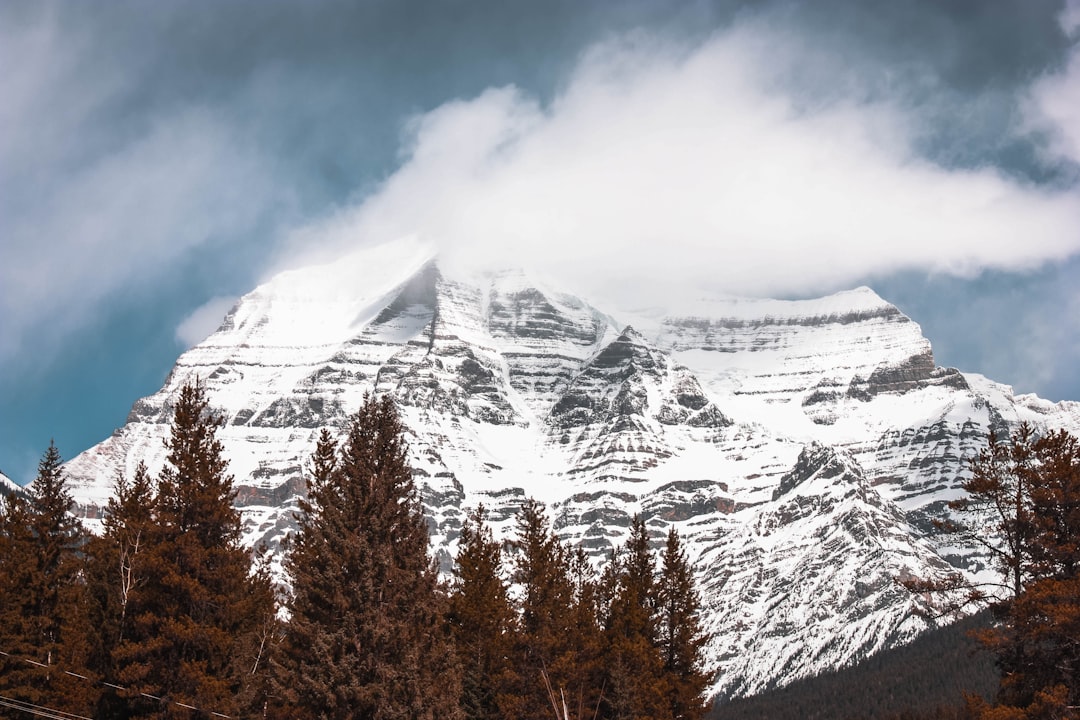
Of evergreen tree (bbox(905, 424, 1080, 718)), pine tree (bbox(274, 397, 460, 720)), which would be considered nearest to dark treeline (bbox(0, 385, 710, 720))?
pine tree (bbox(274, 397, 460, 720))

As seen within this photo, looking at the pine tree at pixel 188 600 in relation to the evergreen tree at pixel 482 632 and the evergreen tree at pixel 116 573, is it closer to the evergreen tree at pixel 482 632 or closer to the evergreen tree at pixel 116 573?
the evergreen tree at pixel 116 573

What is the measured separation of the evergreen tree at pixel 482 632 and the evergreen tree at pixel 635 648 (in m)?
5.30

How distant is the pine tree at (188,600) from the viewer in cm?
4397

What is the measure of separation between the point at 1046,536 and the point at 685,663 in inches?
1046

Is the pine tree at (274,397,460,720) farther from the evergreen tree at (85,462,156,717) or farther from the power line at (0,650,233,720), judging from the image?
the evergreen tree at (85,462,156,717)

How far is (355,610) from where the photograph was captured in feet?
130

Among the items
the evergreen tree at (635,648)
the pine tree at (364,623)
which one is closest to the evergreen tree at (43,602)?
the pine tree at (364,623)

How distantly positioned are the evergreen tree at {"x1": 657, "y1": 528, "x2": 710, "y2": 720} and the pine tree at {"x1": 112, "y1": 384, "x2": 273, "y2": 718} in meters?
24.8

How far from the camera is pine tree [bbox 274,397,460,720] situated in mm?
37844

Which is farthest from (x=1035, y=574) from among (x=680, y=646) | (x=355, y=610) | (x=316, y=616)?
(x=680, y=646)

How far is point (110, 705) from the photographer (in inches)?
1839

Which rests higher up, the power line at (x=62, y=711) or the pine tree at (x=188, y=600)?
the pine tree at (x=188, y=600)

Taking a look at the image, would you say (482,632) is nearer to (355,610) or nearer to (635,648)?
(635,648)

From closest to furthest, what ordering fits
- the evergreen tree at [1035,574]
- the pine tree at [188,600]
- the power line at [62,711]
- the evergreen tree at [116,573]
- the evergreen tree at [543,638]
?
the evergreen tree at [1035,574] < the power line at [62,711] < the pine tree at [188,600] < the evergreen tree at [116,573] < the evergreen tree at [543,638]
